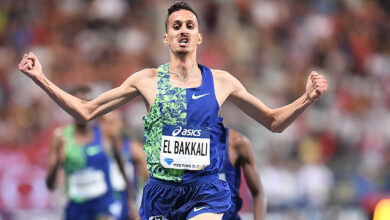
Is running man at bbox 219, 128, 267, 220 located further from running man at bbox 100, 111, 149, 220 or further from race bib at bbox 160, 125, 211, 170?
running man at bbox 100, 111, 149, 220

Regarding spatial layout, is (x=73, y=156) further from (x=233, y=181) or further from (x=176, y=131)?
(x=176, y=131)

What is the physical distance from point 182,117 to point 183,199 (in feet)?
2.17

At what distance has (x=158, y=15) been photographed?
15406 millimetres

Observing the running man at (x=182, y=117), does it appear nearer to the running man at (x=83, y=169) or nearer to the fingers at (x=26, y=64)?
the fingers at (x=26, y=64)

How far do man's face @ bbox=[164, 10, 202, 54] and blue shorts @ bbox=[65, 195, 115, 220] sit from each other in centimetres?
383

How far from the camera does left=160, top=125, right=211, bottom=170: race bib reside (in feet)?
17.7

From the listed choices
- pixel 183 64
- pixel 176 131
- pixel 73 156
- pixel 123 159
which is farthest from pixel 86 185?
pixel 176 131

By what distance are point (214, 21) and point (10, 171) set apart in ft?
20.6

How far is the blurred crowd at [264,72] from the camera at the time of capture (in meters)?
13.2

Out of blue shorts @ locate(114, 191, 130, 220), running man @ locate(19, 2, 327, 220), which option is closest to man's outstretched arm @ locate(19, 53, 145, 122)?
running man @ locate(19, 2, 327, 220)

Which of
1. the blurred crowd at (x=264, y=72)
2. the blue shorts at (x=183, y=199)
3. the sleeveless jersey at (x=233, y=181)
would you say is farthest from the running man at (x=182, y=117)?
the blurred crowd at (x=264, y=72)

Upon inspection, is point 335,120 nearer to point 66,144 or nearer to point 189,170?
point 66,144

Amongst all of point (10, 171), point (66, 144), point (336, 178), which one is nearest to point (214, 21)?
point (336, 178)

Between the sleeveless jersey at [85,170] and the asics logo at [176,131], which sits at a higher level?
the asics logo at [176,131]
